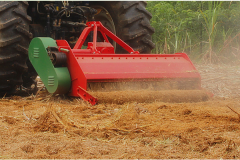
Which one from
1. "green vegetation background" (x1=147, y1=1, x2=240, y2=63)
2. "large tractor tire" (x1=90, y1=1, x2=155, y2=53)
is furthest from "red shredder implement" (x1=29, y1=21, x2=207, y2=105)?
"green vegetation background" (x1=147, y1=1, x2=240, y2=63)

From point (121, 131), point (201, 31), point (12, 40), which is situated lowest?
point (201, 31)

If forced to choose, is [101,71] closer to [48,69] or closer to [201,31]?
[48,69]

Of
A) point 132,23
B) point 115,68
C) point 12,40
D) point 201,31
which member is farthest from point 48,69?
point 201,31

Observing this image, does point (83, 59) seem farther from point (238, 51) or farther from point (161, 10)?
point (161, 10)

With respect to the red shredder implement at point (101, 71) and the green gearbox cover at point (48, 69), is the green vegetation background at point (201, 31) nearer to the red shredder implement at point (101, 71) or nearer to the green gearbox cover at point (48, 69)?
the red shredder implement at point (101, 71)

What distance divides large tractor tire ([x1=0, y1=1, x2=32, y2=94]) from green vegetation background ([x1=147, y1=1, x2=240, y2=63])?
12.1 ft

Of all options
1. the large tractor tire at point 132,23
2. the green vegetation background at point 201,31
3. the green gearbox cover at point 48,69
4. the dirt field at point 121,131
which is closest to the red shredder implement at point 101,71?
the green gearbox cover at point 48,69

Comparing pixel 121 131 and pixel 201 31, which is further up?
pixel 121 131

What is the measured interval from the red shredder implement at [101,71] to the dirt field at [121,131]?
297 millimetres

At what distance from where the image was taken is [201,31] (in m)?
7.41

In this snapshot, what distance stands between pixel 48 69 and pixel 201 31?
4702 millimetres

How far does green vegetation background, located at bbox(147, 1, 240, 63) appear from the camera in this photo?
659 cm

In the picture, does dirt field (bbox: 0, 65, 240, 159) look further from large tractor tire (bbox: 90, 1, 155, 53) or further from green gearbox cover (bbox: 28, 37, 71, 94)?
large tractor tire (bbox: 90, 1, 155, 53)

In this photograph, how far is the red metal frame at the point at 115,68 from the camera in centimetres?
327
